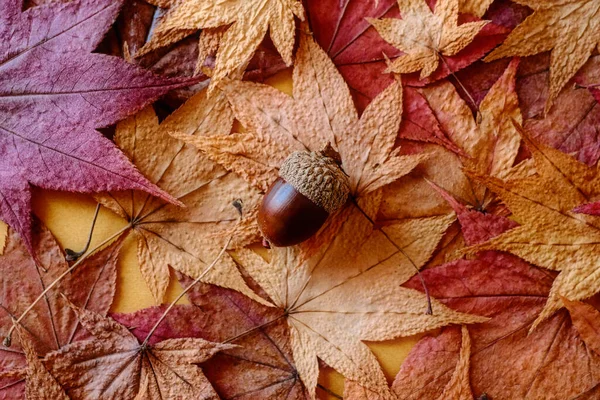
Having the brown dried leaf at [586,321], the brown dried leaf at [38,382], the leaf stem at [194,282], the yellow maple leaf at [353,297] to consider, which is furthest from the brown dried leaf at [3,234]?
the brown dried leaf at [586,321]

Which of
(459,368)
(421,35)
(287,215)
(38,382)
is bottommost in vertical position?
(459,368)

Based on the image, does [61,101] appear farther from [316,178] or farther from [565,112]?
[565,112]

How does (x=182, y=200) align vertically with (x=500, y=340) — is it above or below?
above

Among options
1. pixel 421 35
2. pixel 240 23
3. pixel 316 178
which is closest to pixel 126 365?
pixel 316 178

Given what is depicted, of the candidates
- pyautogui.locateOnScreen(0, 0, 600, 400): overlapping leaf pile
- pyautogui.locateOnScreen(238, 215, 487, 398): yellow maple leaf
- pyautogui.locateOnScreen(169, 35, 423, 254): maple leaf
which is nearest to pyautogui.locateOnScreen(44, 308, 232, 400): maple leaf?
pyautogui.locateOnScreen(0, 0, 600, 400): overlapping leaf pile

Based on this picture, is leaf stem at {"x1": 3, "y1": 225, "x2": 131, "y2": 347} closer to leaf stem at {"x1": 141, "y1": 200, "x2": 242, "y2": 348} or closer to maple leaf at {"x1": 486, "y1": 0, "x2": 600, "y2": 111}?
leaf stem at {"x1": 141, "y1": 200, "x2": 242, "y2": 348}

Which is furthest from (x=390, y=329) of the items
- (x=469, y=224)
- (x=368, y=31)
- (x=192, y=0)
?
(x=192, y=0)

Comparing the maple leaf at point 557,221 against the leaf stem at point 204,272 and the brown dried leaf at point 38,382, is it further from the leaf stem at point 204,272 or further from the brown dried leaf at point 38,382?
the brown dried leaf at point 38,382
